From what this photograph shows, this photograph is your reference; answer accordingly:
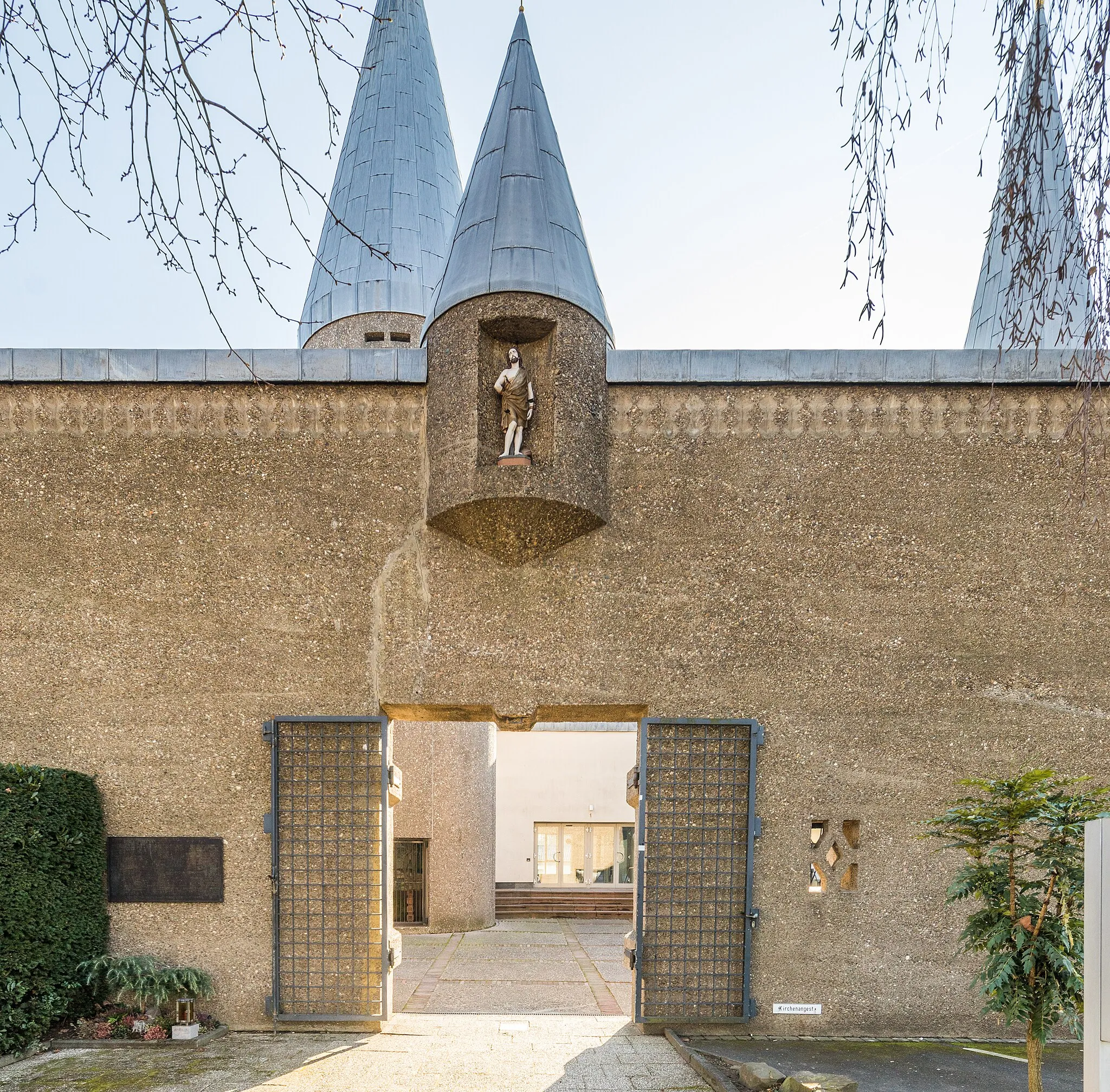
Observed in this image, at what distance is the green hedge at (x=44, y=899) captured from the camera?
20.9 ft

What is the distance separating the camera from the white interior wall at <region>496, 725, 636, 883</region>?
60.7 feet

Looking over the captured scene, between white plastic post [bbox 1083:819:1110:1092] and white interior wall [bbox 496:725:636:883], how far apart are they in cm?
1564

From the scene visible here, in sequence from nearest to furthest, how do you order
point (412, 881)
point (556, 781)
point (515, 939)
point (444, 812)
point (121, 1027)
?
1. point (121, 1027)
2. point (515, 939)
3. point (444, 812)
4. point (412, 881)
5. point (556, 781)

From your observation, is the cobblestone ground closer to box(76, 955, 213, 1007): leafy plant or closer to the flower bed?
the flower bed

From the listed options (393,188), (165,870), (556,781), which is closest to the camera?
(165,870)

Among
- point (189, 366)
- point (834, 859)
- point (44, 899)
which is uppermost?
point (189, 366)

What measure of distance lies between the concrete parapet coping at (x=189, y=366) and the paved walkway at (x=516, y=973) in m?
6.29

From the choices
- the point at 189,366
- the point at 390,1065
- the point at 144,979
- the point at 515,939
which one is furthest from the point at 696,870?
the point at 515,939

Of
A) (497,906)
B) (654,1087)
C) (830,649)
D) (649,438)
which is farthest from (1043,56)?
(497,906)

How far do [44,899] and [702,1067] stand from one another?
5.26 m

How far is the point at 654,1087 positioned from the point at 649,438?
514 cm

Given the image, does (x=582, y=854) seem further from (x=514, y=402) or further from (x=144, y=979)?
(x=514, y=402)

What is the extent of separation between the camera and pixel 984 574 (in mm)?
7516

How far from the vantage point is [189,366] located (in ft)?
24.8
